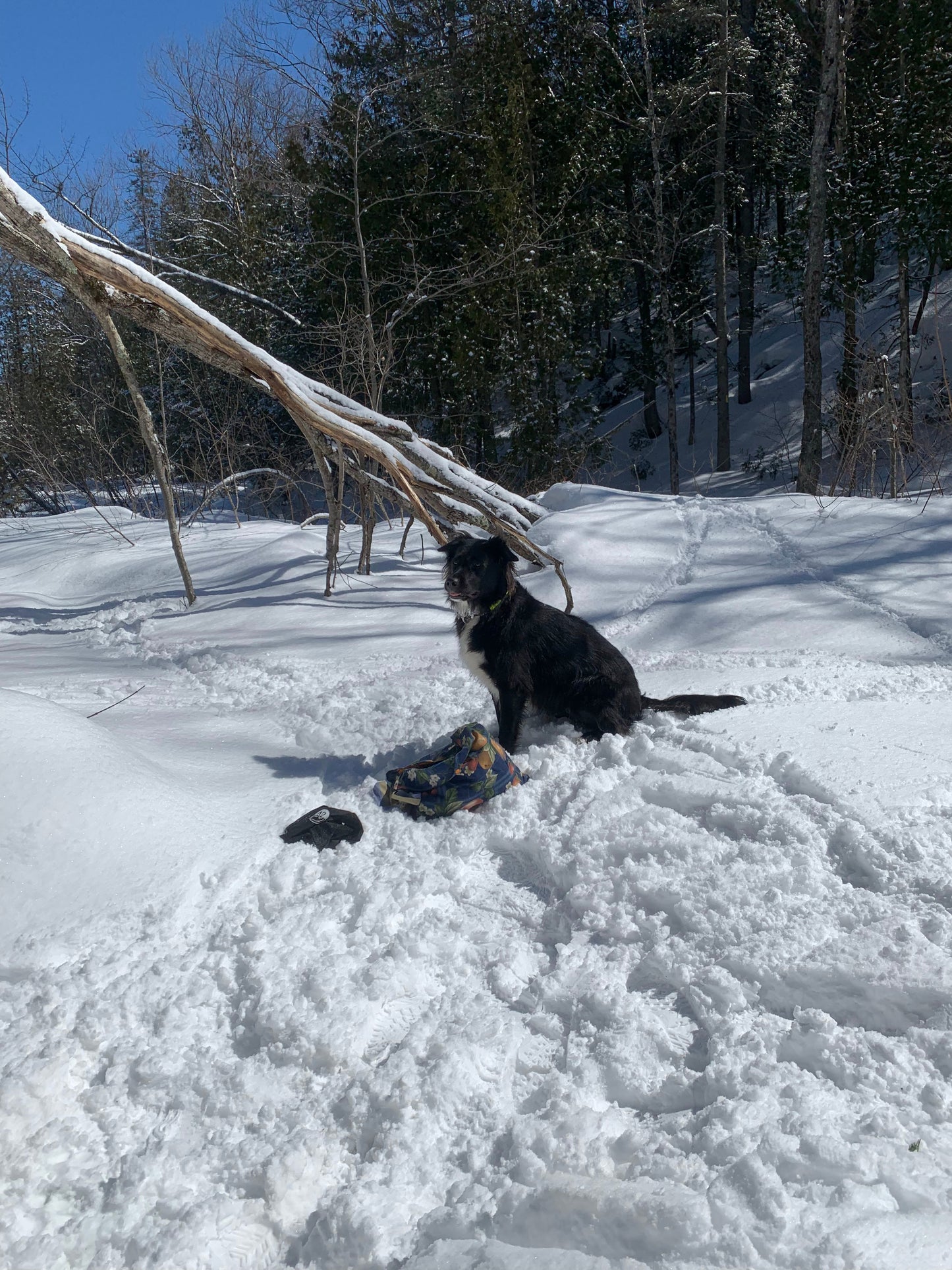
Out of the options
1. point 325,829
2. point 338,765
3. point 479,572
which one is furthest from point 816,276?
point 325,829

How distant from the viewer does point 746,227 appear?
20109mm

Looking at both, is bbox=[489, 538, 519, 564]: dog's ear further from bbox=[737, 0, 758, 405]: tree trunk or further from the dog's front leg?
bbox=[737, 0, 758, 405]: tree trunk

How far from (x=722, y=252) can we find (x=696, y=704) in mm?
14990

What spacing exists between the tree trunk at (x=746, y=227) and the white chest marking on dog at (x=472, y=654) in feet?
52.1

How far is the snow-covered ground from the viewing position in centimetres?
164

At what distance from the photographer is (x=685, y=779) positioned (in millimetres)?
3141

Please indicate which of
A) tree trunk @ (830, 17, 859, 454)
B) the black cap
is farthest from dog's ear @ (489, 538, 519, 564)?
tree trunk @ (830, 17, 859, 454)

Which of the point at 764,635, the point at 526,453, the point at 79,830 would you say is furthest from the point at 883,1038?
the point at 526,453

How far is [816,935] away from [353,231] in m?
16.5

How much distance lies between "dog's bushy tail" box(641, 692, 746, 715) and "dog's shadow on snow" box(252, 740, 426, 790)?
1.20 meters

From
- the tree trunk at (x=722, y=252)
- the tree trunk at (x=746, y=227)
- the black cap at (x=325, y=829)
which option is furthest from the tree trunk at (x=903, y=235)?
the black cap at (x=325, y=829)

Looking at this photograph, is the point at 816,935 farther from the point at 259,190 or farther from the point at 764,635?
the point at 259,190

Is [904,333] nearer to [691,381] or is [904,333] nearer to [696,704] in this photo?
[691,381]

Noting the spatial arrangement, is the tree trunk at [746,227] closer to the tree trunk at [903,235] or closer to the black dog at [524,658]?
the tree trunk at [903,235]
